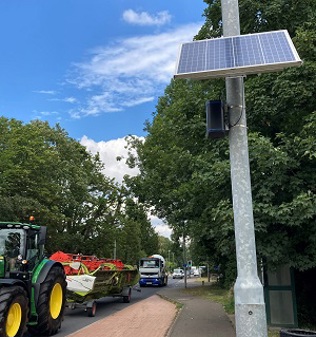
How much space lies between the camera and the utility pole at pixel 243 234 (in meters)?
4.48

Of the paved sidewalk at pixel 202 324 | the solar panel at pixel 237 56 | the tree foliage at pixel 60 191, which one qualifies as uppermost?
the tree foliage at pixel 60 191

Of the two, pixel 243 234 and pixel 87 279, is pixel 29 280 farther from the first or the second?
pixel 243 234

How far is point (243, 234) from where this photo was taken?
184 inches

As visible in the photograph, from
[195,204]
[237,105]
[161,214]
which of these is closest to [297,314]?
[195,204]

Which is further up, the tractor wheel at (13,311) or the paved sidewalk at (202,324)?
the tractor wheel at (13,311)

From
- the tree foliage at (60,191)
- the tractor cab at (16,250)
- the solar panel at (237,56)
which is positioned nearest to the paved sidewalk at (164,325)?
the tractor cab at (16,250)

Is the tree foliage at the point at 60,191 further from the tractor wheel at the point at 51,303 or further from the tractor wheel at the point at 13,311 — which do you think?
the tractor wheel at the point at 13,311

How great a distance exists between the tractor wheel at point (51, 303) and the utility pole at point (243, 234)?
7335 millimetres

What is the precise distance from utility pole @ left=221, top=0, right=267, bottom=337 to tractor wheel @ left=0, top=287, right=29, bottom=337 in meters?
6.05

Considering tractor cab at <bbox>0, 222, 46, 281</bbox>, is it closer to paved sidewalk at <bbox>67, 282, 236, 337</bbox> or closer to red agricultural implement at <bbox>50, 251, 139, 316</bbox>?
paved sidewalk at <bbox>67, 282, 236, 337</bbox>

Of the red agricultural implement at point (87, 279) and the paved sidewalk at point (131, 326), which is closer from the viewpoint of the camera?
the paved sidewalk at point (131, 326)

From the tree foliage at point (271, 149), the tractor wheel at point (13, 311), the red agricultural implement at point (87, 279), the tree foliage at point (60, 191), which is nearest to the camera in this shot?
the tractor wheel at point (13, 311)

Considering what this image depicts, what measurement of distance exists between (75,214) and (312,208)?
36.3 m

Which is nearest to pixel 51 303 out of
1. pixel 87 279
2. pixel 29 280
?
pixel 29 280
